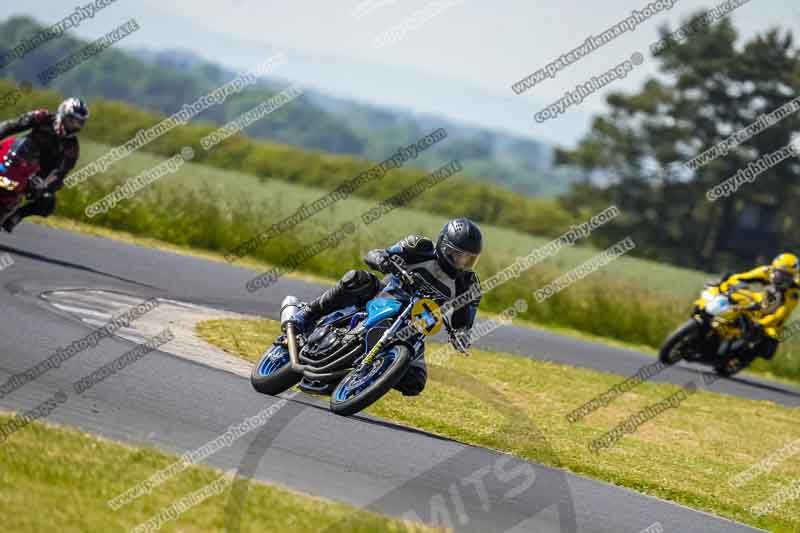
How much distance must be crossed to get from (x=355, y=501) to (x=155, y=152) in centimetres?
4830

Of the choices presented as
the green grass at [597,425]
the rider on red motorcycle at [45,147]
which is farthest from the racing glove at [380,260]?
the rider on red motorcycle at [45,147]

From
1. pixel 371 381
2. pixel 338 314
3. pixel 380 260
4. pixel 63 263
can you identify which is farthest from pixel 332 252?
pixel 371 381

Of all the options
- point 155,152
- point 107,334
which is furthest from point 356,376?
point 155,152

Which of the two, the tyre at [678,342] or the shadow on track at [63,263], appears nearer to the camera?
the shadow on track at [63,263]

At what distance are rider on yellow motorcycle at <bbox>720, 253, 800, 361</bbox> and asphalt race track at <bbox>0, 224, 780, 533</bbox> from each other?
981 cm

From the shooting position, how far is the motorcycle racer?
876 centimetres

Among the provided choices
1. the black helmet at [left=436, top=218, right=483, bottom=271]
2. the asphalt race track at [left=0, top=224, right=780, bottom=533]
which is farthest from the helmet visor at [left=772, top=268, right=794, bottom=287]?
the black helmet at [left=436, top=218, right=483, bottom=271]

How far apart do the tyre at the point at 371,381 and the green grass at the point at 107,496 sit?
1688 millimetres

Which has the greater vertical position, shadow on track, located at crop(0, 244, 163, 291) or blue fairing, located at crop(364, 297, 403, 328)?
blue fairing, located at crop(364, 297, 403, 328)

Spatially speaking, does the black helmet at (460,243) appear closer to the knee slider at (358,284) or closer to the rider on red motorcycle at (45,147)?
the knee slider at (358,284)

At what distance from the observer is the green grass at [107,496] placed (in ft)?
18.6

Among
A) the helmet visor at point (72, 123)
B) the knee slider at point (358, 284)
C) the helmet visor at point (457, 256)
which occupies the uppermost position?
the helmet visor at point (72, 123)

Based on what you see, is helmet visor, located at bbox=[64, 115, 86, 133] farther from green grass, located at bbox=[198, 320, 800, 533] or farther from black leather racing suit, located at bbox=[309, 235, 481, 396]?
black leather racing suit, located at bbox=[309, 235, 481, 396]

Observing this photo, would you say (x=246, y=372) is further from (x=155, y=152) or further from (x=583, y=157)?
(x=583, y=157)
